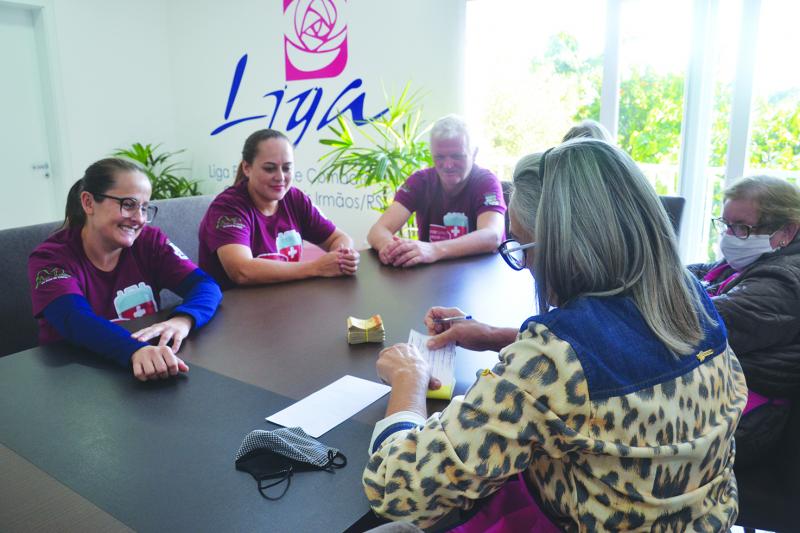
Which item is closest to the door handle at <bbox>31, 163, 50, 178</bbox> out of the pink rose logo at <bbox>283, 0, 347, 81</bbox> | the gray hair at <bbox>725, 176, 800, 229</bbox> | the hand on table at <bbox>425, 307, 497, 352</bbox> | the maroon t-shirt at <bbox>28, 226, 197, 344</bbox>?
the pink rose logo at <bbox>283, 0, 347, 81</bbox>

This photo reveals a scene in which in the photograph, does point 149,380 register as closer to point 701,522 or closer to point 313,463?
point 313,463

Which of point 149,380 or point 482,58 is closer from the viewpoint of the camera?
point 149,380

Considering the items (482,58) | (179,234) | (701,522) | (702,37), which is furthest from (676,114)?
(701,522)

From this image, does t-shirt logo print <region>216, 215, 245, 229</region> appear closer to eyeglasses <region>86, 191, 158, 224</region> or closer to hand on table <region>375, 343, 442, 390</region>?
eyeglasses <region>86, 191, 158, 224</region>

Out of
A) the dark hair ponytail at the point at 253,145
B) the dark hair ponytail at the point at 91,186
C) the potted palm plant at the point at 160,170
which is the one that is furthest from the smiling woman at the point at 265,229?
the potted palm plant at the point at 160,170

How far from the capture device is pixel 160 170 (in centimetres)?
580

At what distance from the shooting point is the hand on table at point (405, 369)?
3.70ft

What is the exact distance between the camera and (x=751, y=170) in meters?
3.22

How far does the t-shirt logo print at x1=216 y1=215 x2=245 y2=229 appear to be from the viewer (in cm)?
225

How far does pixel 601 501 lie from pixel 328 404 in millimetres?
562

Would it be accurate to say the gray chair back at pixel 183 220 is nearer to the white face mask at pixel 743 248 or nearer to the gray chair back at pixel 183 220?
the gray chair back at pixel 183 220

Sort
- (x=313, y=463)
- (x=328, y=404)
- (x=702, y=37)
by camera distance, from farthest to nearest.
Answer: (x=702, y=37) → (x=328, y=404) → (x=313, y=463)

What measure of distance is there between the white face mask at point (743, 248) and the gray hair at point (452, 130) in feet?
4.27

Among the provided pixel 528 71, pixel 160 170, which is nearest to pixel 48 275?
pixel 528 71
